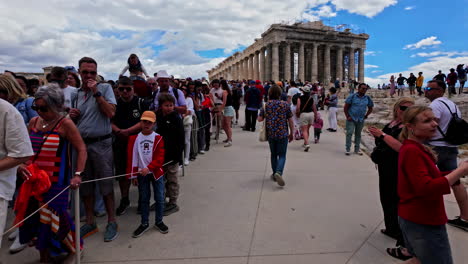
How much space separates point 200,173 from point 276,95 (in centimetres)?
250

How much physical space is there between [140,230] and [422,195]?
3245 mm

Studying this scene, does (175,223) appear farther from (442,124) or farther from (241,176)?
→ (442,124)

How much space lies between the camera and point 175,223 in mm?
4008

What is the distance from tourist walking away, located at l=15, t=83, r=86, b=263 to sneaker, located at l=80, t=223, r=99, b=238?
67cm

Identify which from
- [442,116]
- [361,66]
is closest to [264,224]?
[442,116]

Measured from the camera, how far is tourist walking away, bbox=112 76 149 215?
4.14 m

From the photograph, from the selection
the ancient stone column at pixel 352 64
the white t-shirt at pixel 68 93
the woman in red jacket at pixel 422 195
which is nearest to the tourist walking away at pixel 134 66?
the white t-shirt at pixel 68 93

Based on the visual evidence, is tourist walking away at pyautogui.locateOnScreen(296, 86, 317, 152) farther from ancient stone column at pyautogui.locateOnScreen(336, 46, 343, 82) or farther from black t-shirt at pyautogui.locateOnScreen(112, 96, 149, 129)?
ancient stone column at pyautogui.locateOnScreen(336, 46, 343, 82)

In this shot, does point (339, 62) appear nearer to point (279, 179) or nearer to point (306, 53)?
point (306, 53)

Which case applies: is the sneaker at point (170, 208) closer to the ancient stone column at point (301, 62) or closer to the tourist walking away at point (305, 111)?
the tourist walking away at point (305, 111)

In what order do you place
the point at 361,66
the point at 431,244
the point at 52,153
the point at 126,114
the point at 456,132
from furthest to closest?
the point at 361,66
the point at 126,114
the point at 456,132
the point at 52,153
the point at 431,244

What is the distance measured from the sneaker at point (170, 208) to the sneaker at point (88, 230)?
998 millimetres

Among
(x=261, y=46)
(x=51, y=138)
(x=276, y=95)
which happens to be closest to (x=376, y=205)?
(x=276, y=95)

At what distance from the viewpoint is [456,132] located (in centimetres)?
362
